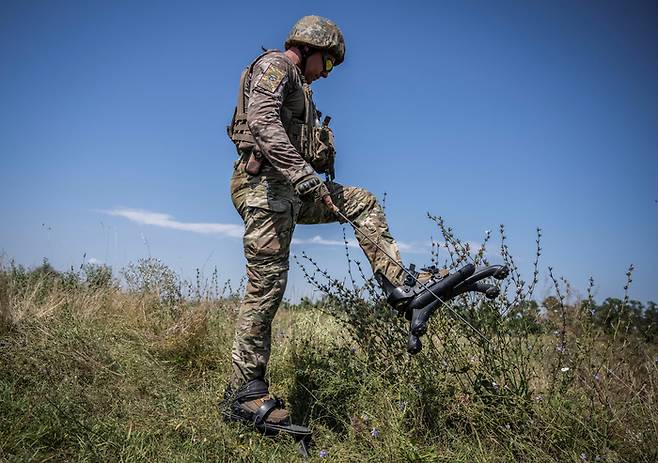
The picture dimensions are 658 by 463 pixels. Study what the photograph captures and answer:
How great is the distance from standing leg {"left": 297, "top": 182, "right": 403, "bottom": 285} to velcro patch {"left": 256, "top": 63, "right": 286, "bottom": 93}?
79cm

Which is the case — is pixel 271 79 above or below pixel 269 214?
above

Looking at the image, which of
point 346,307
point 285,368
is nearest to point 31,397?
point 285,368

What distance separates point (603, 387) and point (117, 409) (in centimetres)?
322

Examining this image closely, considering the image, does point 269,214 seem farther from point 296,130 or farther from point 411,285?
point 411,285

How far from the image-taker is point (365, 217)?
146 inches

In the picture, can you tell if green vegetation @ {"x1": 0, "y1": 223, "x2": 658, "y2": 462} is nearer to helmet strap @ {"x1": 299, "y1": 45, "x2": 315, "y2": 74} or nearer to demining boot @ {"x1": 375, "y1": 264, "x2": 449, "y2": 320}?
demining boot @ {"x1": 375, "y1": 264, "x2": 449, "y2": 320}

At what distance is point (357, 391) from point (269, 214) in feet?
4.80

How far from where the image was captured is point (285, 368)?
4.56 m

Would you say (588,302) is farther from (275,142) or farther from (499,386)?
(275,142)

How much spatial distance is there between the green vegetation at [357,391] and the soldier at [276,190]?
17.3 inches

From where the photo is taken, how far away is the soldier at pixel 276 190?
3.36 metres

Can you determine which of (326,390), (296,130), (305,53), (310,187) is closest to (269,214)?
(310,187)

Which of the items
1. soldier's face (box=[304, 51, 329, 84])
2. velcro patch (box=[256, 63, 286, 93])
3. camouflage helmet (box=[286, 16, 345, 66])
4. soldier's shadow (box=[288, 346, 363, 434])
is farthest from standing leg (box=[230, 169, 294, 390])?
camouflage helmet (box=[286, 16, 345, 66])

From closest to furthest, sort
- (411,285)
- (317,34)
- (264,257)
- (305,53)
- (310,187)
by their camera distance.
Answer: (310,187), (411,285), (264,257), (317,34), (305,53)
